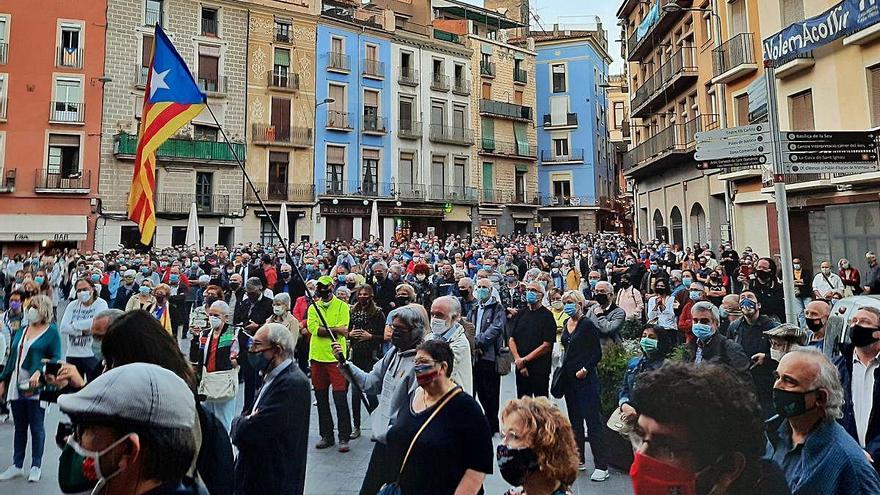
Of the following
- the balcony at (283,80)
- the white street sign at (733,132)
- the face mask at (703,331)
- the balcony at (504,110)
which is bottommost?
the face mask at (703,331)

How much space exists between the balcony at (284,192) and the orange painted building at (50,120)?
7970mm

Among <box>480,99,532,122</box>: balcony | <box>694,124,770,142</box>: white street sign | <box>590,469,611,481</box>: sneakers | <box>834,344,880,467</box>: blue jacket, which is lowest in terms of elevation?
<box>590,469,611,481</box>: sneakers

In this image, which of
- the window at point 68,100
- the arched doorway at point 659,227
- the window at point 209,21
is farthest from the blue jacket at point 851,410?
the window at point 209,21

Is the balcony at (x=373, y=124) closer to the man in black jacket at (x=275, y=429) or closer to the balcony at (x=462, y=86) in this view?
the balcony at (x=462, y=86)

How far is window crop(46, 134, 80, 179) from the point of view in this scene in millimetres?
28312

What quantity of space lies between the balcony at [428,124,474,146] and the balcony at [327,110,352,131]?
5964 mm

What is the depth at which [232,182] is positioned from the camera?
32.0 m

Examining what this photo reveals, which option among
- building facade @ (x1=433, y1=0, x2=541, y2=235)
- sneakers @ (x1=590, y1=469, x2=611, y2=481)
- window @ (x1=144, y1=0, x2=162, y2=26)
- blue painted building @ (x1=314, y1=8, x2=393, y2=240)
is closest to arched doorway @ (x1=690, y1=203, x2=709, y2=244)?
building facade @ (x1=433, y1=0, x2=541, y2=235)

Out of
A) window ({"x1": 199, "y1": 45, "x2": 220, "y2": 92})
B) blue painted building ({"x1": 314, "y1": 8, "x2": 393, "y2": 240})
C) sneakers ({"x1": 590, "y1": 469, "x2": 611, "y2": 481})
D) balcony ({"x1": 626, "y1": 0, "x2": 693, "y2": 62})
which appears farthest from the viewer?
blue painted building ({"x1": 314, "y1": 8, "x2": 393, "y2": 240})

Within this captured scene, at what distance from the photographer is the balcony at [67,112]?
92.7 ft

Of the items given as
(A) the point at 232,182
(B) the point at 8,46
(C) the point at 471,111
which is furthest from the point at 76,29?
(C) the point at 471,111

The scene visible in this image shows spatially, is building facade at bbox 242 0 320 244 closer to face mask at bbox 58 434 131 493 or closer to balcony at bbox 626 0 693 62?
balcony at bbox 626 0 693 62

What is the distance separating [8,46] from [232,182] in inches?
471

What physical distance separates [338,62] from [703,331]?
3385 centimetres
